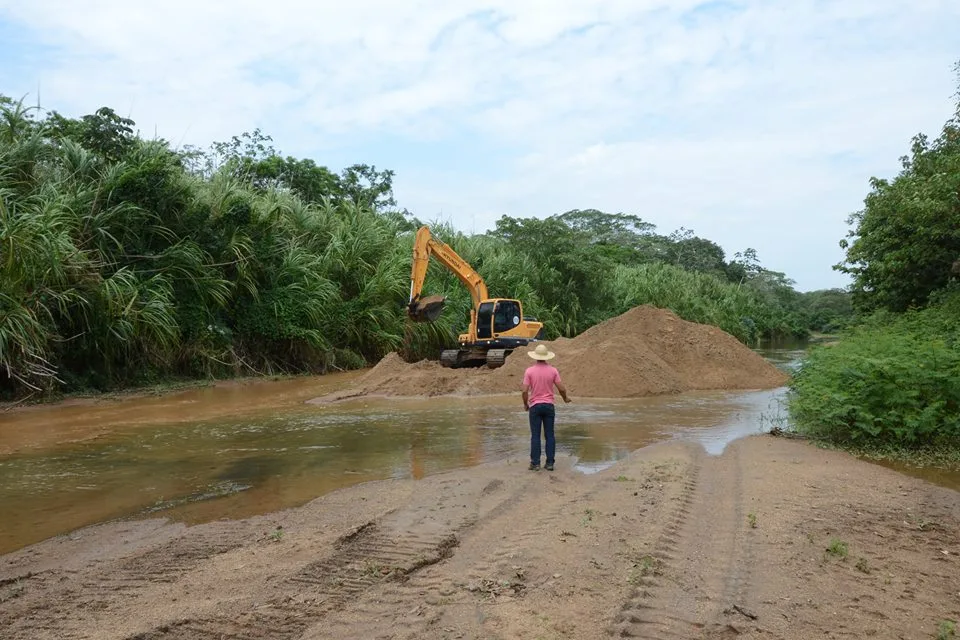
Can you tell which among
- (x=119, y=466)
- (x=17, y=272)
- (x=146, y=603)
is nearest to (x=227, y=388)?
(x=17, y=272)

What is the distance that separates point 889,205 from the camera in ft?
53.8

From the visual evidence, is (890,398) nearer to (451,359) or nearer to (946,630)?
(946,630)

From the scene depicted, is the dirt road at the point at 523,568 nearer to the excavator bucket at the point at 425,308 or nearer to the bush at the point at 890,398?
the bush at the point at 890,398

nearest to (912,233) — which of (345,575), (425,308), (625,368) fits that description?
(625,368)

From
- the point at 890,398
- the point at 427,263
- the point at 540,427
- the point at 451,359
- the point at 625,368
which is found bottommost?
the point at 540,427

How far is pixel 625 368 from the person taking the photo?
52.1 feet

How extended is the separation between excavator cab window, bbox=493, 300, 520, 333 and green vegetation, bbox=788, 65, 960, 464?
7449 millimetres

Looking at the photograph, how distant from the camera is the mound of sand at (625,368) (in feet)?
50.8

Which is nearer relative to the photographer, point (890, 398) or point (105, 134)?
point (890, 398)

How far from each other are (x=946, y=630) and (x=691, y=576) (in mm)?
Result: 1294

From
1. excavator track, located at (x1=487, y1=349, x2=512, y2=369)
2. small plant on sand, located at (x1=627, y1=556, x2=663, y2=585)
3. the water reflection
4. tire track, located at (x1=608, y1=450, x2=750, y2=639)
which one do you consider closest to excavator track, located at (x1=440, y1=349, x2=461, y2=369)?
excavator track, located at (x1=487, y1=349, x2=512, y2=369)

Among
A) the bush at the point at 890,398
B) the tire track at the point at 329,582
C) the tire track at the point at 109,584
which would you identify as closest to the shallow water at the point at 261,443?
the tire track at the point at 109,584

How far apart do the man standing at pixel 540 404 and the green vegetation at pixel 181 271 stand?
29.4 feet

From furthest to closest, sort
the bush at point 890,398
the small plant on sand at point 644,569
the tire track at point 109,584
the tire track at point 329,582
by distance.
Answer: the bush at point 890,398
the small plant on sand at point 644,569
the tire track at point 109,584
the tire track at point 329,582
